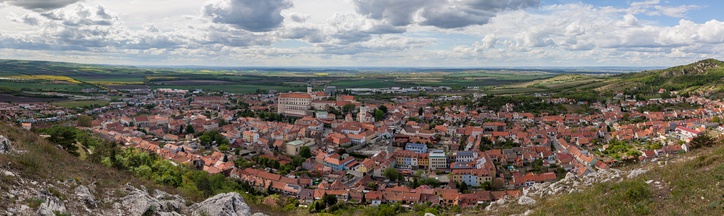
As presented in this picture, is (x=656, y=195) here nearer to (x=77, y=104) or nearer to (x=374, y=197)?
(x=374, y=197)

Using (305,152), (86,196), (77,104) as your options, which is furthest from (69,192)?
(77,104)

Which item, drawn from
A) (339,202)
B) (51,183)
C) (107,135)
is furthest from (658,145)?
(107,135)

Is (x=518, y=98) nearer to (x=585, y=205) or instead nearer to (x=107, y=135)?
(x=107, y=135)

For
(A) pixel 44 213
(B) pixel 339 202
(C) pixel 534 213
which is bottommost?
(B) pixel 339 202

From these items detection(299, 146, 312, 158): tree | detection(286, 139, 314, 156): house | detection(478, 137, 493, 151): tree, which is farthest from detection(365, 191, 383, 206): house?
detection(478, 137, 493, 151): tree

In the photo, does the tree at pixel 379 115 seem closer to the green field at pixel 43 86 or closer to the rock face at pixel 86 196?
the rock face at pixel 86 196

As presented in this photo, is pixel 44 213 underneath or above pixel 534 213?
above

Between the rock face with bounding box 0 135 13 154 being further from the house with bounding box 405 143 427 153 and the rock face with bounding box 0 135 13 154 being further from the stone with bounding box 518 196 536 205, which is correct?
the house with bounding box 405 143 427 153
